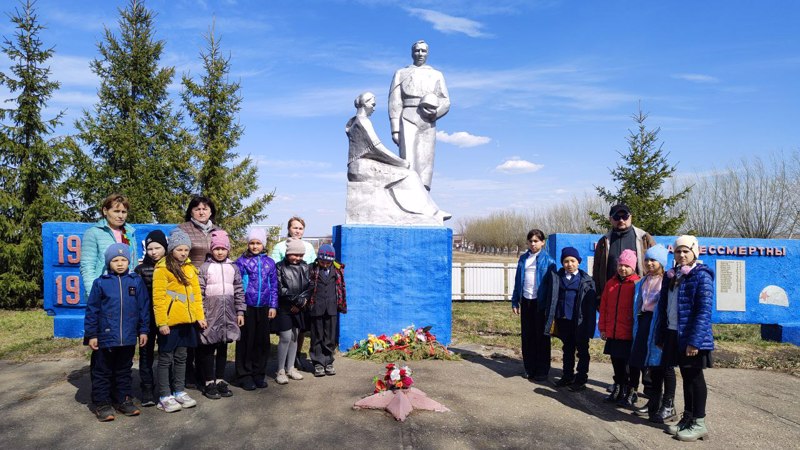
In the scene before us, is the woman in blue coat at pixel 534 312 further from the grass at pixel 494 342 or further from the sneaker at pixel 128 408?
the sneaker at pixel 128 408

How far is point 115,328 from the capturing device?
375 cm

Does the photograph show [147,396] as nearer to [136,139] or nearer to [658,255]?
[658,255]

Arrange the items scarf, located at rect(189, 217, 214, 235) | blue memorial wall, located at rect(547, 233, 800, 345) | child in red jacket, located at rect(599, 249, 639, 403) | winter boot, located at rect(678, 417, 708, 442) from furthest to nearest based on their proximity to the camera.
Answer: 1. blue memorial wall, located at rect(547, 233, 800, 345)
2. scarf, located at rect(189, 217, 214, 235)
3. child in red jacket, located at rect(599, 249, 639, 403)
4. winter boot, located at rect(678, 417, 708, 442)

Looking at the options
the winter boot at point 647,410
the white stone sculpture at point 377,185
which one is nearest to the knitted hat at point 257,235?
the white stone sculpture at point 377,185

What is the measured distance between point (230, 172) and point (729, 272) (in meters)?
11.1

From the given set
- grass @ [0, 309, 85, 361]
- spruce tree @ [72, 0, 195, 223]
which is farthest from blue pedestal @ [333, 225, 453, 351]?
spruce tree @ [72, 0, 195, 223]

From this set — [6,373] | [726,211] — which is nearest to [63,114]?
[6,373]

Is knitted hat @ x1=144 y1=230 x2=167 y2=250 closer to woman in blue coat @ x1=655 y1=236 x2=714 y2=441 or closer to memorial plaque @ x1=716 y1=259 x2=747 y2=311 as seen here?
woman in blue coat @ x1=655 y1=236 x2=714 y2=441

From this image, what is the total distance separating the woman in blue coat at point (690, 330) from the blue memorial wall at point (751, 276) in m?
4.09

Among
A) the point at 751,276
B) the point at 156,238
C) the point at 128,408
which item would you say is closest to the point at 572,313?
the point at 156,238

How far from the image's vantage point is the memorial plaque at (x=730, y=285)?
25.9 ft

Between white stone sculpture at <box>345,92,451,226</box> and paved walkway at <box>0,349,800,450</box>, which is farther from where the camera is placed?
white stone sculpture at <box>345,92,451,226</box>

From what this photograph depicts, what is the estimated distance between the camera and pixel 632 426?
3.85m

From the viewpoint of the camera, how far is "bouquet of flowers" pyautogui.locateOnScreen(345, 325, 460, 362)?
228 inches
